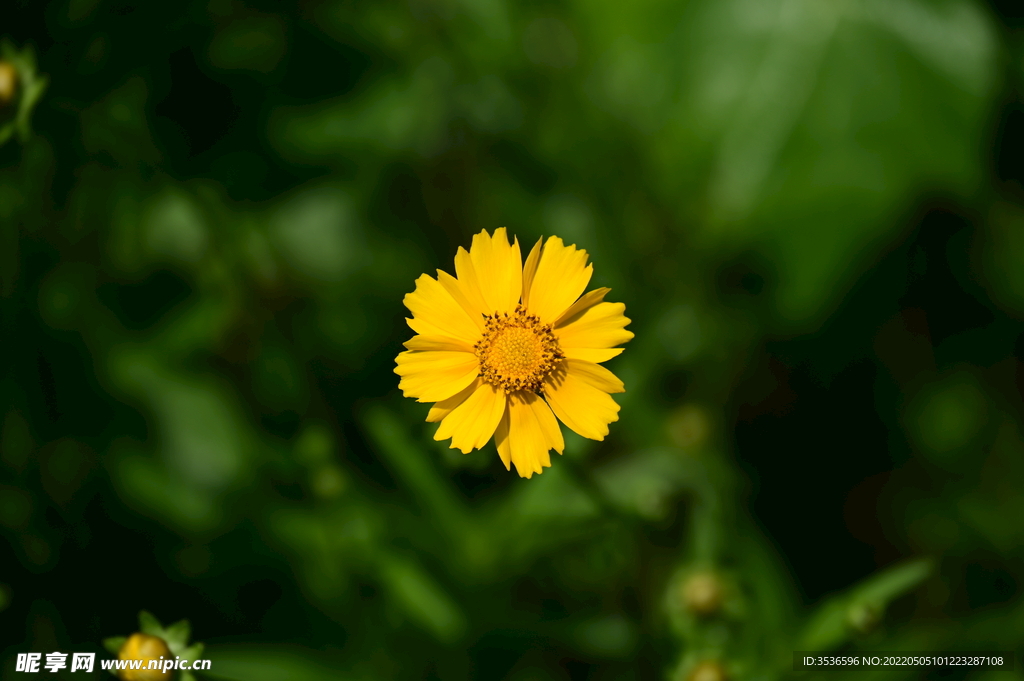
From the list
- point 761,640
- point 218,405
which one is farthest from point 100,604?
point 761,640

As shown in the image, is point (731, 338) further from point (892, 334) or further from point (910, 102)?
point (910, 102)

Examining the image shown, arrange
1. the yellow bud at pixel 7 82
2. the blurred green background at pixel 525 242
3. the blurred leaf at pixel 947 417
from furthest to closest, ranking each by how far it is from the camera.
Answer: the blurred leaf at pixel 947 417 < the blurred green background at pixel 525 242 < the yellow bud at pixel 7 82

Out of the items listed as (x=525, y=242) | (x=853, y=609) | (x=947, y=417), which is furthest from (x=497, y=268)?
(x=947, y=417)

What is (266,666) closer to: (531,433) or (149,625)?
(149,625)

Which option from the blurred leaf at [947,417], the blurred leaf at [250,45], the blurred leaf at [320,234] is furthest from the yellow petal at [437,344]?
the blurred leaf at [947,417]

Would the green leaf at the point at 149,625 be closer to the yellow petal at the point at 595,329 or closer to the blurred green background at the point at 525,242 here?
the blurred green background at the point at 525,242

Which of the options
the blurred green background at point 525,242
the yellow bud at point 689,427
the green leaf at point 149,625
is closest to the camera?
the green leaf at point 149,625

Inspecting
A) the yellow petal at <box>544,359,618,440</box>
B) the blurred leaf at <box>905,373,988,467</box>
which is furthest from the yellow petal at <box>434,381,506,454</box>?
the blurred leaf at <box>905,373,988,467</box>

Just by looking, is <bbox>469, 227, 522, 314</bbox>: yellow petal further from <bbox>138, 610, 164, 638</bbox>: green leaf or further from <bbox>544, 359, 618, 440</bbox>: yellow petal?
<bbox>138, 610, 164, 638</bbox>: green leaf
